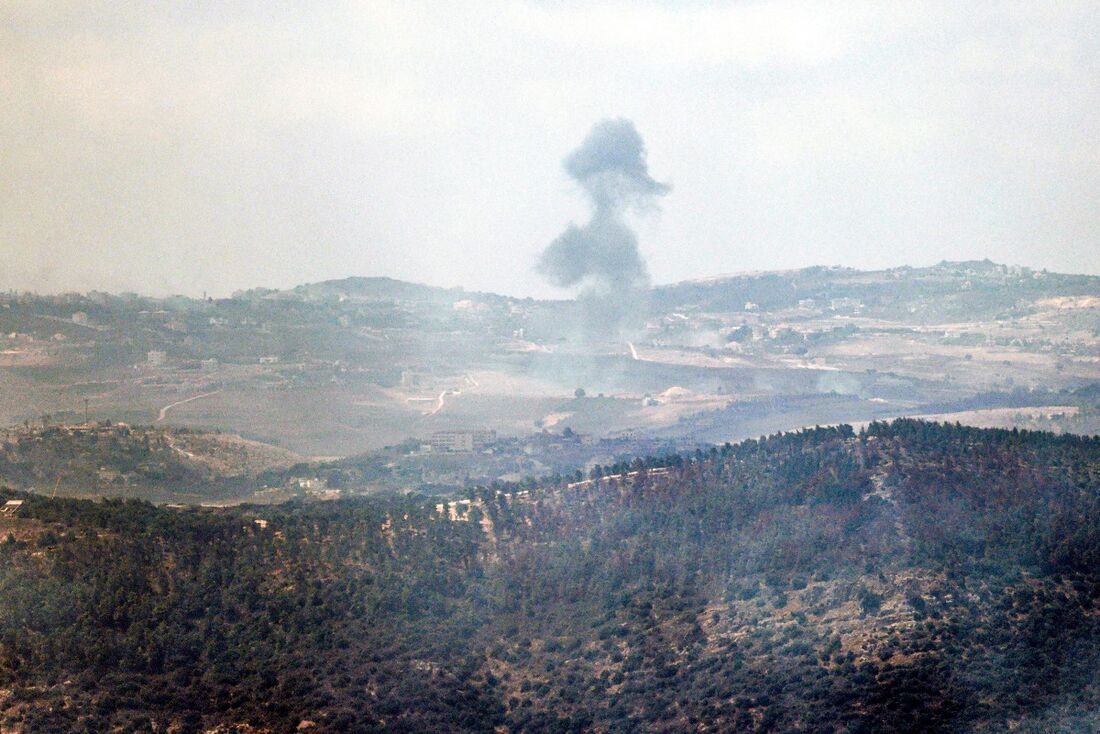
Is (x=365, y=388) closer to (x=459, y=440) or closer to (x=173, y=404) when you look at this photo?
(x=173, y=404)

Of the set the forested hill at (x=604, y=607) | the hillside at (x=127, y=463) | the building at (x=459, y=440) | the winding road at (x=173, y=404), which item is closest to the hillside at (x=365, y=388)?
the winding road at (x=173, y=404)

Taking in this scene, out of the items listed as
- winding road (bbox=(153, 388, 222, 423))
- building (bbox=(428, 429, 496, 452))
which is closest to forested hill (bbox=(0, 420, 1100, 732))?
building (bbox=(428, 429, 496, 452))

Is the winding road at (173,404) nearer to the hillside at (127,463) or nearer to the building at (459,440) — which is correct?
the hillside at (127,463)

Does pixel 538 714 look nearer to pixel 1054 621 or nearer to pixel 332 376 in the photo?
pixel 1054 621

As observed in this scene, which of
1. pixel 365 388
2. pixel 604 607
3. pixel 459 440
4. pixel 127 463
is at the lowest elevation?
pixel 604 607

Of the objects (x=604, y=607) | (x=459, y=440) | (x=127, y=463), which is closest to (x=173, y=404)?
(x=459, y=440)

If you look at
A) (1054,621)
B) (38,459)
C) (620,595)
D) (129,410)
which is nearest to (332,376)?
(129,410)
